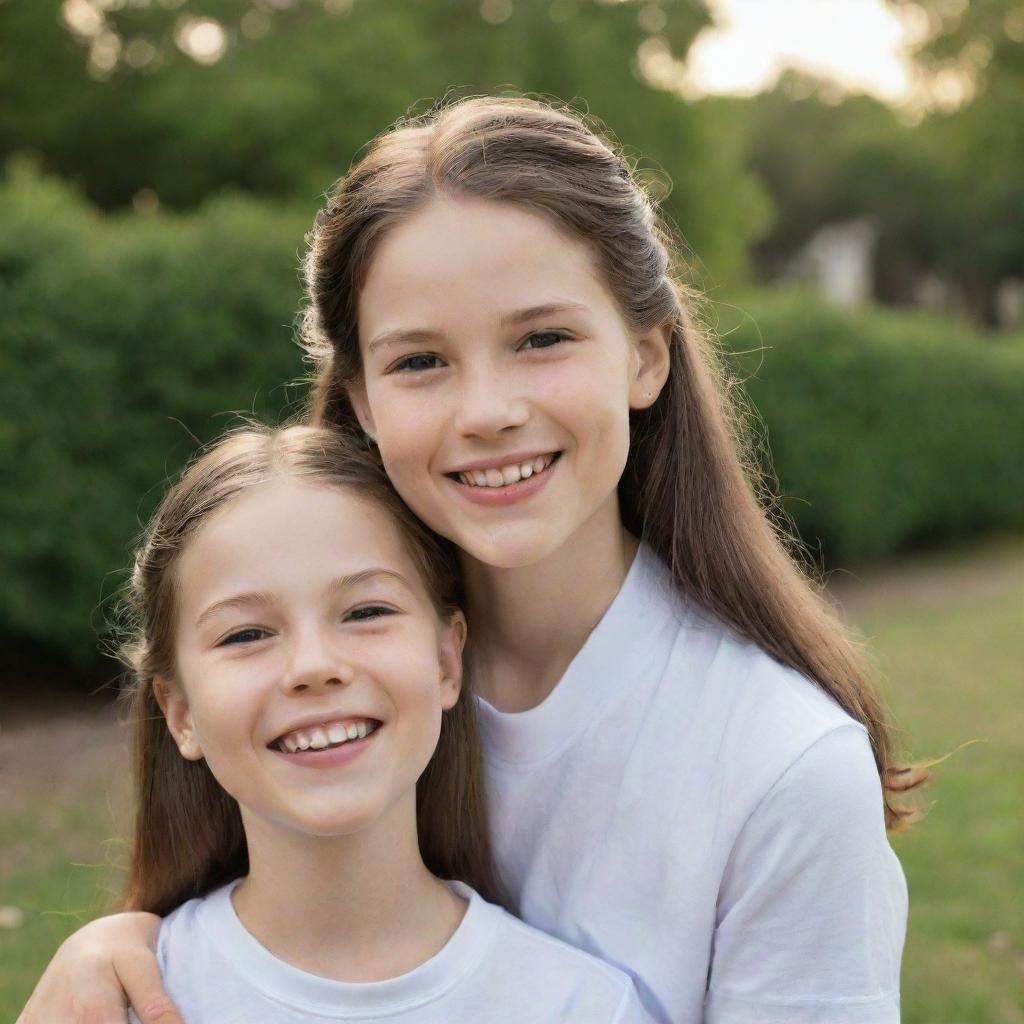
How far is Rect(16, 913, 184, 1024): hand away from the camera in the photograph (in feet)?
6.76

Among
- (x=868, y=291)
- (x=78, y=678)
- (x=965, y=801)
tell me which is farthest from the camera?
(x=868, y=291)

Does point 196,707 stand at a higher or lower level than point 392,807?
higher

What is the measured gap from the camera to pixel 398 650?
207 cm

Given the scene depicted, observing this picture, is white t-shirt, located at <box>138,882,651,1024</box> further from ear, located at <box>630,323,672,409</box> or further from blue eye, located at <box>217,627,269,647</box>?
ear, located at <box>630,323,672,409</box>

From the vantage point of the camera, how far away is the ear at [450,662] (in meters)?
2.25

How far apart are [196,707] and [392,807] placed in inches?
13.9

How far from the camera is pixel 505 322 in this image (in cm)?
207

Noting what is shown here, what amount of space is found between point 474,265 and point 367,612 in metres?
0.57

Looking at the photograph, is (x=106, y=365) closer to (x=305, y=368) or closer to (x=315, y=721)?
(x=305, y=368)

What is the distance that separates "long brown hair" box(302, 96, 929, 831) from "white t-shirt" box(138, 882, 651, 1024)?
623mm

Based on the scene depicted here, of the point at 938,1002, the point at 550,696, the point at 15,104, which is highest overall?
the point at 15,104

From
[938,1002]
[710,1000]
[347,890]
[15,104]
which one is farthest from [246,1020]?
[15,104]

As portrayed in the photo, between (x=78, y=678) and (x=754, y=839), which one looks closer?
(x=754, y=839)

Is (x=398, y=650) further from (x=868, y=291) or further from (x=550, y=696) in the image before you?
(x=868, y=291)
